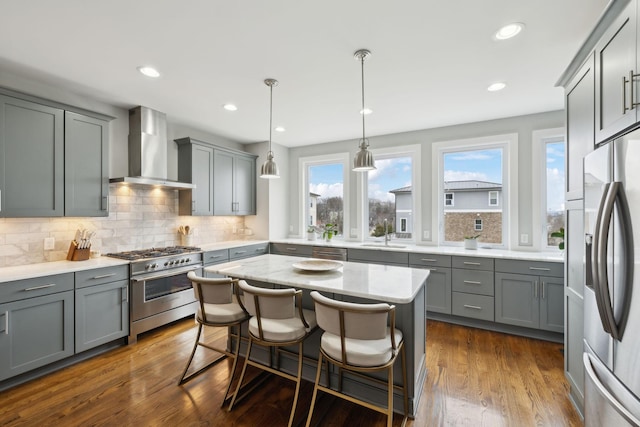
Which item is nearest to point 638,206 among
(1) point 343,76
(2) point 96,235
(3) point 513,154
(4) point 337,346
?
(4) point 337,346

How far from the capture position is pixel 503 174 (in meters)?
3.88

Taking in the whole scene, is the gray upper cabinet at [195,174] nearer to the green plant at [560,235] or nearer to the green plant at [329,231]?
the green plant at [329,231]

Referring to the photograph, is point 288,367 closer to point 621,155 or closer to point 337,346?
point 337,346

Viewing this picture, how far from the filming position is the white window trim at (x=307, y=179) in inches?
194

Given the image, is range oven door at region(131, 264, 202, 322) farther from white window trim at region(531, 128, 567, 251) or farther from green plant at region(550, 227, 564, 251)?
white window trim at region(531, 128, 567, 251)

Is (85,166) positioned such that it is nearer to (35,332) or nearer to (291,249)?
(35,332)

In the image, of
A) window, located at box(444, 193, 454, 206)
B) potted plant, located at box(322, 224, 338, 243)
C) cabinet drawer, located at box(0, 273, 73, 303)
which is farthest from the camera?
potted plant, located at box(322, 224, 338, 243)

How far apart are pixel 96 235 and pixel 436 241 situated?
4281 millimetres

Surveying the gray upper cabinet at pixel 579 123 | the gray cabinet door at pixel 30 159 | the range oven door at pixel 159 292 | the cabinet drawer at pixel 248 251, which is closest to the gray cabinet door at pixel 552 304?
the gray upper cabinet at pixel 579 123

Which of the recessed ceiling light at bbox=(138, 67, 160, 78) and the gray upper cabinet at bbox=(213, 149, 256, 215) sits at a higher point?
the recessed ceiling light at bbox=(138, 67, 160, 78)

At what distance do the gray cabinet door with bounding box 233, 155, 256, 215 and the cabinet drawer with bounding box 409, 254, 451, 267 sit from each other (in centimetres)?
279

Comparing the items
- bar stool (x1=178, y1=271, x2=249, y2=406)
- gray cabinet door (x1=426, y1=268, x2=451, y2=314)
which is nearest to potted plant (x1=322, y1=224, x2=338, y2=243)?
gray cabinet door (x1=426, y1=268, x2=451, y2=314)

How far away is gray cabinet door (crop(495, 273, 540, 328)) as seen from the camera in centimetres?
312

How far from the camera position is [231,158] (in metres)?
4.67
